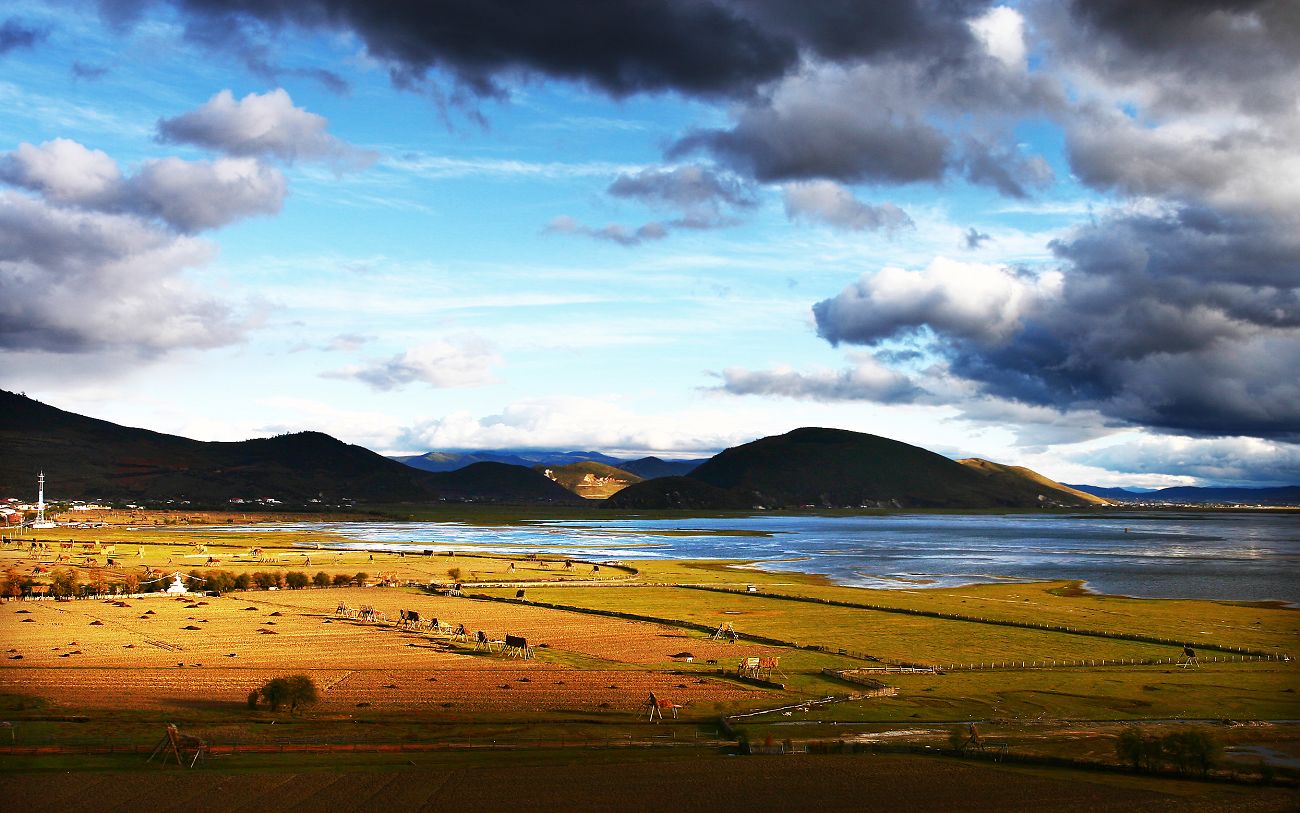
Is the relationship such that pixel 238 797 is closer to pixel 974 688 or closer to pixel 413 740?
pixel 413 740

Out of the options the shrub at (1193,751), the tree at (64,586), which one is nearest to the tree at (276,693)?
the shrub at (1193,751)

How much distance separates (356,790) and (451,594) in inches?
2352

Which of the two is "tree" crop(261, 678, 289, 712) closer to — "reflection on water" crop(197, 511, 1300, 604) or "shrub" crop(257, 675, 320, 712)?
"shrub" crop(257, 675, 320, 712)

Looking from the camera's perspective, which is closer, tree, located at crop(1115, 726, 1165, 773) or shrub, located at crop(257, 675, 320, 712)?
tree, located at crop(1115, 726, 1165, 773)

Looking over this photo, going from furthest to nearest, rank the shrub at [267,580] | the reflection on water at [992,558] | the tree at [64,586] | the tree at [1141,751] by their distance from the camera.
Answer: the reflection on water at [992,558] < the shrub at [267,580] < the tree at [64,586] < the tree at [1141,751]

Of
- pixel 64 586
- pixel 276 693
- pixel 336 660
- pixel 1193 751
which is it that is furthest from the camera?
pixel 64 586

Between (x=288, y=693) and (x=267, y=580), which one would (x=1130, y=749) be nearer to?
(x=288, y=693)

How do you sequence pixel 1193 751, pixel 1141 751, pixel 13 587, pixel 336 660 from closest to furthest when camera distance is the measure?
pixel 1193 751 < pixel 1141 751 < pixel 336 660 < pixel 13 587

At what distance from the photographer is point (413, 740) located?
3762 centimetres

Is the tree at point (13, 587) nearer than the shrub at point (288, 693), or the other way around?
the shrub at point (288, 693)

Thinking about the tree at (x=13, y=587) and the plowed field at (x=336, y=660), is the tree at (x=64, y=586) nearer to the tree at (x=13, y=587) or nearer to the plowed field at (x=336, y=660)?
the tree at (x=13, y=587)

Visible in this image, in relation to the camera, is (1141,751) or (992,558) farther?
(992,558)

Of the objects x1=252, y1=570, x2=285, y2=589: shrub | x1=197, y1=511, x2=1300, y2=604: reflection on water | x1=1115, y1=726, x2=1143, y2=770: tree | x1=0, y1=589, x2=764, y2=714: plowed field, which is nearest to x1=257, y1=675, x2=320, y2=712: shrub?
x1=0, y1=589, x2=764, y2=714: plowed field

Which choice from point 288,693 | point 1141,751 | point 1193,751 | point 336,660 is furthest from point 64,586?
point 1193,751
